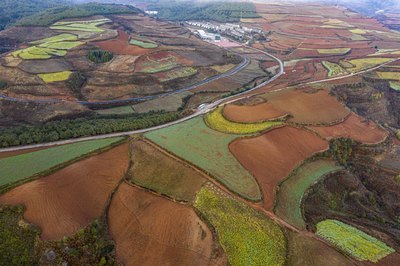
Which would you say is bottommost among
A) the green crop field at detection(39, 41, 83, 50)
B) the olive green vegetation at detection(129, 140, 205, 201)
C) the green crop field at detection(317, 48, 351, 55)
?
the green crop field at detection(317, 48, 351, 55)

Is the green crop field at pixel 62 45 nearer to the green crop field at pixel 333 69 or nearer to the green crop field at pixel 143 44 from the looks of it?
the green crop field at pixel 143 44

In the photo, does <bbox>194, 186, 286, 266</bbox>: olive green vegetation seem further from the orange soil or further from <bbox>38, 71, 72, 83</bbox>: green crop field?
<bbox>38, 71, 72, 83</bbox>: green crop field

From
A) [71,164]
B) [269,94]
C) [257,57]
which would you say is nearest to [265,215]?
[71,164]

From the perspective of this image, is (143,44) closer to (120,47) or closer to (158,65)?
(120,47)

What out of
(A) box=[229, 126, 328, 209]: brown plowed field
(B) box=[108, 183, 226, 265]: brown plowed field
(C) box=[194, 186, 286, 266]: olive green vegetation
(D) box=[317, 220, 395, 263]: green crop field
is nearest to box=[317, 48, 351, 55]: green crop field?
(A) box=[229, 126, 328, 209]: brown plowed field

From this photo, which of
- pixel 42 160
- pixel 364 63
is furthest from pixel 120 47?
pixel 364 63
